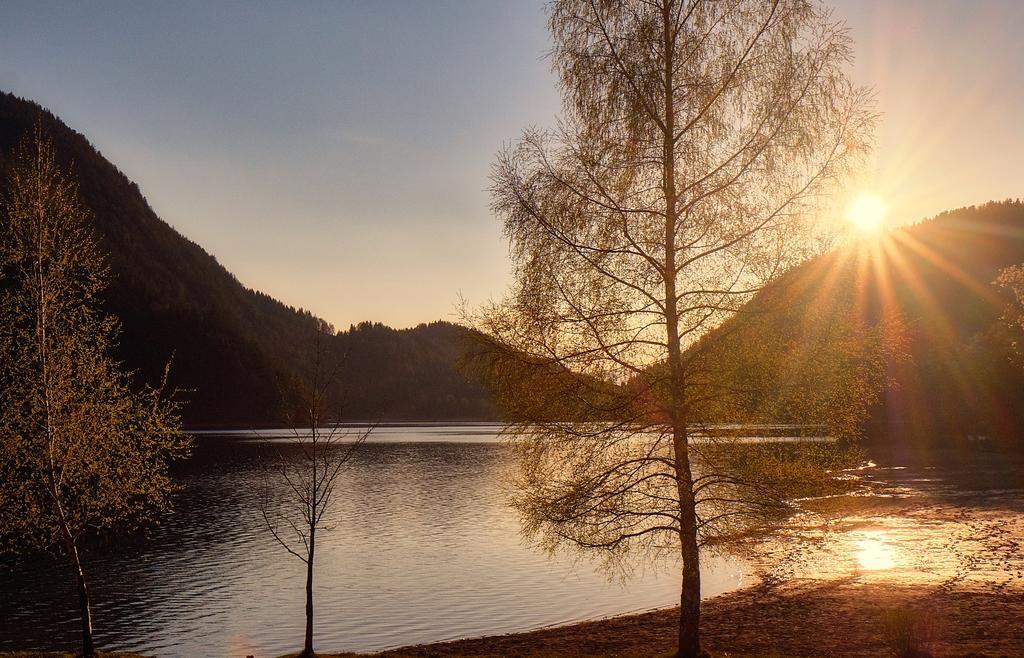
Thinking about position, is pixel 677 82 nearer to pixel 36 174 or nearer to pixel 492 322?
pixel 492 322

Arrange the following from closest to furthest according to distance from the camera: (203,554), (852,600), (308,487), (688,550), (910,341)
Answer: (910,341) → (688,550) → (308,487) → (852,600) → (203,554)

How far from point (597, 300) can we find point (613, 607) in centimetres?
1924

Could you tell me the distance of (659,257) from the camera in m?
16.6

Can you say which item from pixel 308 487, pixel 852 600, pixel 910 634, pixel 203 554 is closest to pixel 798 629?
pixel 852 600

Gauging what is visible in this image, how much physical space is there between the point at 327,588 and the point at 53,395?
63.8ft

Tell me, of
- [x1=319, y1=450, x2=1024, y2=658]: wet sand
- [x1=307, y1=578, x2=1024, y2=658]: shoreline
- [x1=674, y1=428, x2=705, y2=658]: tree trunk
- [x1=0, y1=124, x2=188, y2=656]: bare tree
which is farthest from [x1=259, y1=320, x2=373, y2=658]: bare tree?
[x1=674, y1=428, x2=705, y2=658]: tree trunk

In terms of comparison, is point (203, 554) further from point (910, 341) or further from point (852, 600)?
point (910, 341)

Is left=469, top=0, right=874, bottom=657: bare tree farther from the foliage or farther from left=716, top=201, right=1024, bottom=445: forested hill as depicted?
the foliage

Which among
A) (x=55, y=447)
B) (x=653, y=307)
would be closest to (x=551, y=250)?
(x=653, y=307)

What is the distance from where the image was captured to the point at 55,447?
20531 millimetres

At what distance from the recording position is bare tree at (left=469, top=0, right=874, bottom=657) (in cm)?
1547

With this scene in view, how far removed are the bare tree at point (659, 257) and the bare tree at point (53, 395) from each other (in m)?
12.1

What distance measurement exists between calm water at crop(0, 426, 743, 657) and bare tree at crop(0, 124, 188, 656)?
798cm

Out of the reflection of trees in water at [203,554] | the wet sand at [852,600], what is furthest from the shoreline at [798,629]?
the reflection of trees in water at [203,554]
